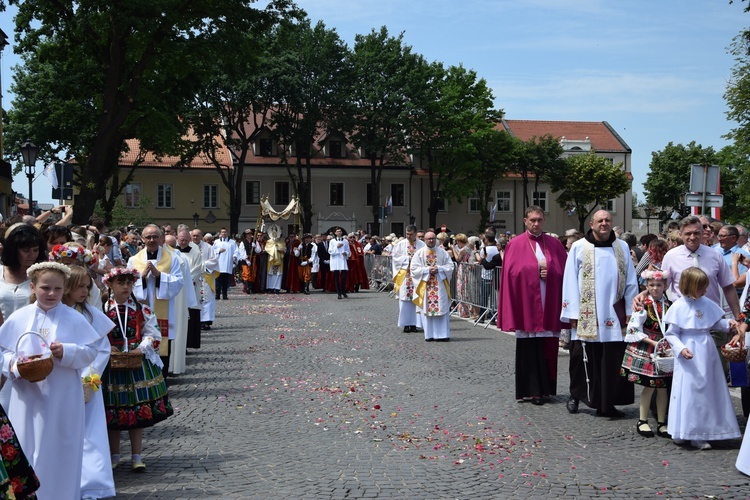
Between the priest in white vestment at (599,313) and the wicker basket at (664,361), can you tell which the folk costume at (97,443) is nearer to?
the wicker basket at (664,361)

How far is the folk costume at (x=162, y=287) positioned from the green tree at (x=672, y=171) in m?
72.7

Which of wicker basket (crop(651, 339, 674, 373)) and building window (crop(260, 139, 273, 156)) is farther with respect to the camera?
building window (crop(260, 139, 273, 156))

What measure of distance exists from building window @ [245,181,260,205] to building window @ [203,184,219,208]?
2.21m

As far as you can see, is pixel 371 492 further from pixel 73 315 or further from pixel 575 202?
pixel 575 202

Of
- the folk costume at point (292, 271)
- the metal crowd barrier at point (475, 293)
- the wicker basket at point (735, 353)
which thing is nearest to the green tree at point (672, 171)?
the folk costume at point (292, 271)

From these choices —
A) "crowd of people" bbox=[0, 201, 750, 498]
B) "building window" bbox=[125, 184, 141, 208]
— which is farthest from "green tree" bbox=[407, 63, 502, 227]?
"crowd of people" bbox=[0, 201, 750, 498]

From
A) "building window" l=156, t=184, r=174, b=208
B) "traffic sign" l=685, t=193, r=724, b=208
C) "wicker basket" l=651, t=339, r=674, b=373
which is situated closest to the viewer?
"wicker basket" l=651, t=339, r=674, b=373

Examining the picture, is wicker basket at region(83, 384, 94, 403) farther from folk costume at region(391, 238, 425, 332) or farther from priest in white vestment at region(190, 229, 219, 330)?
priest in white vestment at region(190, 229, 219, 330)

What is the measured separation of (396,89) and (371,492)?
5367cm

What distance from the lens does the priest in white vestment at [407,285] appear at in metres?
17.5

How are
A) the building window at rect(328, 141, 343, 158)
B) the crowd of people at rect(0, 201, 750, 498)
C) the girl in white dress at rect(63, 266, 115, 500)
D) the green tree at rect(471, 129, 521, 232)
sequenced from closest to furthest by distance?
the crowd of people at rect(0, 201, 750, 498) → the girl in white dress at rect(63, 266, 115, 500) → the green tree at rect(471, 129, 521, 232) → the building window at rect(328, 141, 343, 158)

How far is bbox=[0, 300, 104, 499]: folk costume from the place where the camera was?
524 cm

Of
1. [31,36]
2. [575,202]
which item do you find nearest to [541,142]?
[575,202]

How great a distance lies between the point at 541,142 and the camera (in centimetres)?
7050
